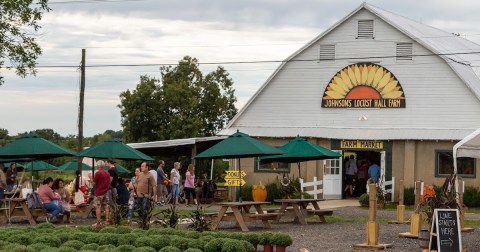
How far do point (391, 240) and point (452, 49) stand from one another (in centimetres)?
2204

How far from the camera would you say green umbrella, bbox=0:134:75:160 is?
28234 mm

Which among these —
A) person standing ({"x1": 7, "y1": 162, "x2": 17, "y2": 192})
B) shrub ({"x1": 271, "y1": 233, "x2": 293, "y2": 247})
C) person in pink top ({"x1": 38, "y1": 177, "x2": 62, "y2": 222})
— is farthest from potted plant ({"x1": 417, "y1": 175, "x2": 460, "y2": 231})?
person standing ({"x1": 7, "y1": 162, "x2": 17, "y2": 192})

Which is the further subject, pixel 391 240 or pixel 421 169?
pixel 421 169

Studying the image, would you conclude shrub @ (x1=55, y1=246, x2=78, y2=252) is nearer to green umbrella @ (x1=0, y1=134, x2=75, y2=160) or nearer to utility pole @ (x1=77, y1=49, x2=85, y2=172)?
green umbrella @ (x1=0, y1=134, x2=75, y2=160)

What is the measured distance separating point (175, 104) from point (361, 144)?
73.0 ft

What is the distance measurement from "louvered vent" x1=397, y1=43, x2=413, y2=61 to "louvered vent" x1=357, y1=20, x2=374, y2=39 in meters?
1.24

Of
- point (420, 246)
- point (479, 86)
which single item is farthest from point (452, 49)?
point (420, 246)

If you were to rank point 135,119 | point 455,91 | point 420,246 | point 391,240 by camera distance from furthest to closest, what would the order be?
point 135,119 → point 455,91 → point 391,240 → point 420,246

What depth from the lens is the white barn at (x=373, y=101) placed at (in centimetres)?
4006

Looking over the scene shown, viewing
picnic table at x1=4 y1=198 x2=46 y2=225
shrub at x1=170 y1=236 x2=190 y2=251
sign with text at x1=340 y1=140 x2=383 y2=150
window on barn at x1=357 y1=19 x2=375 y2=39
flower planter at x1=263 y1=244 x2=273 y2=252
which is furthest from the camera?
window on barn at x1=357 y1=19 x2=375 y2=39

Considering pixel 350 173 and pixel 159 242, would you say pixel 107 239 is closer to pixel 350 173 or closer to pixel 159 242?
pixel 159 242

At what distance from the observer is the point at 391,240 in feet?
77.7

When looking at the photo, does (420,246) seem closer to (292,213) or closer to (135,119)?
(292,213)

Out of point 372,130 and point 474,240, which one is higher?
point 372,130
